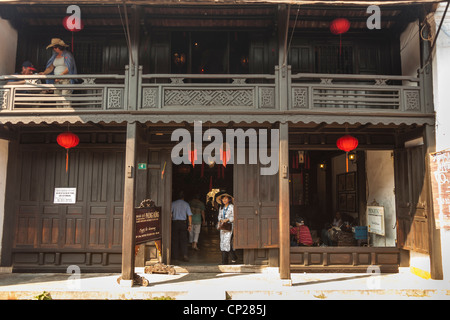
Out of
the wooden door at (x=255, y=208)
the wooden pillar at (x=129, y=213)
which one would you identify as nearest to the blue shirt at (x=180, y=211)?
the wooden door at (x=255, y=208)

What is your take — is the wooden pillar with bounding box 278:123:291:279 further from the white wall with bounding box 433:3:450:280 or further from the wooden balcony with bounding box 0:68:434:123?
the white wall with bounding box 433:3:450:280

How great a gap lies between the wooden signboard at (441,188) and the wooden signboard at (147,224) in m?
6.64

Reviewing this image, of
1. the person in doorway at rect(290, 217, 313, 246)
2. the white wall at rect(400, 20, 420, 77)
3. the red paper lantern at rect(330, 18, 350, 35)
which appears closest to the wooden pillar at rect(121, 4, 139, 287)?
the person in doorway at rect(290, 217, 313, 246)

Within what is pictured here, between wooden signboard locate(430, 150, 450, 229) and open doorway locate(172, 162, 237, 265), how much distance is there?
19.8ft

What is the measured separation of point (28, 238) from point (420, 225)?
33.8ft

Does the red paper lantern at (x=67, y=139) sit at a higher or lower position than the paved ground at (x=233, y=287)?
higher

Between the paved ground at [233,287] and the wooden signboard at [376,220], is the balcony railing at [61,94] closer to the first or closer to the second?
the paved ground at [233,287]

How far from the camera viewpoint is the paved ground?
7102mm

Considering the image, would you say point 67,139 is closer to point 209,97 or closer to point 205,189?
point 209,97

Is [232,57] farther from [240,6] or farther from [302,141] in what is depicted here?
[302,141]

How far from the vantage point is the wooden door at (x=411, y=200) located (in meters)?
8.25

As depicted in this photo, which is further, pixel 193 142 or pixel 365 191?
pixel 365 191

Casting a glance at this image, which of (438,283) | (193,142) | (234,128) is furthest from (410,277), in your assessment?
(193,142)

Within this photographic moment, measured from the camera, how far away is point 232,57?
985 centimetres
